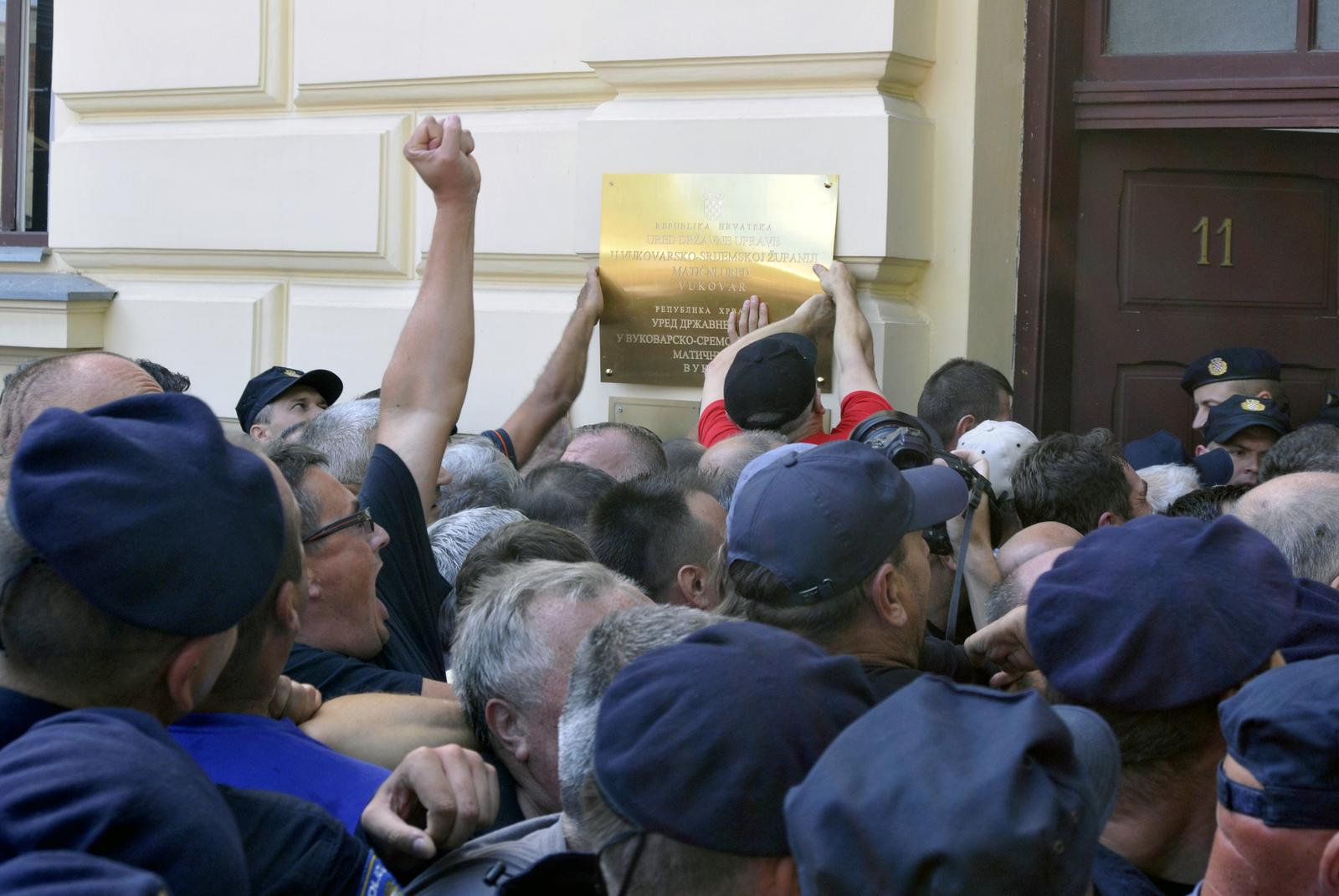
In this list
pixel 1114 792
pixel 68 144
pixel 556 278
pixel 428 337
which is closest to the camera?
pixel 1114 792

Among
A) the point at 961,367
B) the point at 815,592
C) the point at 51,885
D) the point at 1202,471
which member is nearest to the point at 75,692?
the point at 51,885

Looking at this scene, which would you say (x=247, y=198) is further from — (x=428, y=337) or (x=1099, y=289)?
(x=1099, y=289)

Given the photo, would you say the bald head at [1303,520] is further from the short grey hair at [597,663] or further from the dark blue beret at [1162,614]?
the short grey hair at [597,663]

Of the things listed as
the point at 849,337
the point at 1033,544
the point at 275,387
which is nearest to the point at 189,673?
the point at 1033,544

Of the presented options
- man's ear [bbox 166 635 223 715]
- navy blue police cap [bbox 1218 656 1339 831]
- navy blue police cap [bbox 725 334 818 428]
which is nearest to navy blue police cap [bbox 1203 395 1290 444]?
navy blue police cap [bbox 725 334 818 428]

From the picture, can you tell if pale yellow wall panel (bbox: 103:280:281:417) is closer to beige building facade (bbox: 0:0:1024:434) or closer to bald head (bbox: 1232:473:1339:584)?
beige building facade (bbox: 0:0:1024:434)

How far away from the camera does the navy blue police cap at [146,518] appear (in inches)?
58.9

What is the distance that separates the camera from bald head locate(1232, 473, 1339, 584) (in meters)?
2.51

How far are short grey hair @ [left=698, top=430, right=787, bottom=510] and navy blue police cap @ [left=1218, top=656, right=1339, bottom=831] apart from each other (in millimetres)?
1692

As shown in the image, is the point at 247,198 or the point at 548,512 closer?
the point at 548,512

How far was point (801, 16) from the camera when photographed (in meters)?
4.25

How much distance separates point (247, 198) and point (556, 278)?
1179mm

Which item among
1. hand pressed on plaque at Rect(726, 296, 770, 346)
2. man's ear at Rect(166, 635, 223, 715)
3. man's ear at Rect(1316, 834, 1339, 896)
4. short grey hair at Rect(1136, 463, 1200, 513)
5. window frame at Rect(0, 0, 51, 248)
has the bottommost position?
man's ear at Rect(1316, 834, 1339, 896)

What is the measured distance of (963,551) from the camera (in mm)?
2920
